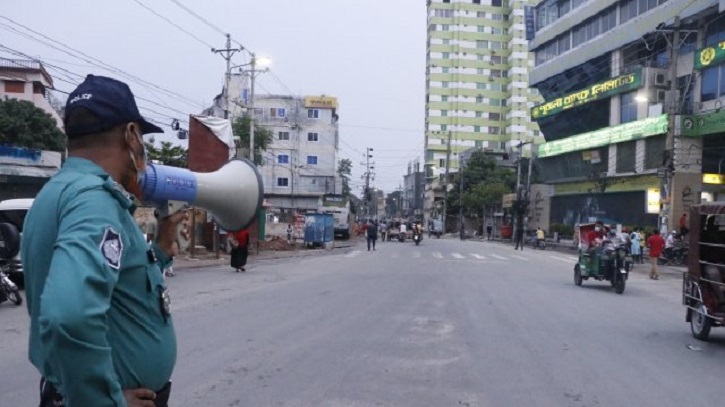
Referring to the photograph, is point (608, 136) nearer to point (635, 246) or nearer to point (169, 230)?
point (635, 246)

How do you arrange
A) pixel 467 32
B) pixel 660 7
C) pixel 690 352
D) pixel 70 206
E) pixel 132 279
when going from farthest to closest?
pixel 467 32
pixel 660 7
pixel 690 352
pixel 132 279
pixel 70 206

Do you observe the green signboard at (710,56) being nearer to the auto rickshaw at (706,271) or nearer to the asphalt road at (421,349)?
the asphalt road at (421,349)

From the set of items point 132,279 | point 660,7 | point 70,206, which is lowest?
point 132,279

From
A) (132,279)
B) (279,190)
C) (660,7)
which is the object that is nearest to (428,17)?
(279,190)

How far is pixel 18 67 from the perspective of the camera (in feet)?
147

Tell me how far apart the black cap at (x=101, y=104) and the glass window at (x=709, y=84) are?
3579 cm

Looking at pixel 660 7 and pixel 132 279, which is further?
pixel 660 7

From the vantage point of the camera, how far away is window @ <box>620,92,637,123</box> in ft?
133

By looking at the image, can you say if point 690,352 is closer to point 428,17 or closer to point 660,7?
point 660,7

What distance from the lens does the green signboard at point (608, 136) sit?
121ft

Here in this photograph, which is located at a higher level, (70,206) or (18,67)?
(18,67)

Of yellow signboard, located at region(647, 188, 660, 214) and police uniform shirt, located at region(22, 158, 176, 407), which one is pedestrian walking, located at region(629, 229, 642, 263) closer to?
yellow signboard, located at region(647, 188, 660, 214)

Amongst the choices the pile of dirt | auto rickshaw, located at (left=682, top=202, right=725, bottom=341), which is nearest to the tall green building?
the pile of dirt

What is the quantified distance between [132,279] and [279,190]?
69.6 m
